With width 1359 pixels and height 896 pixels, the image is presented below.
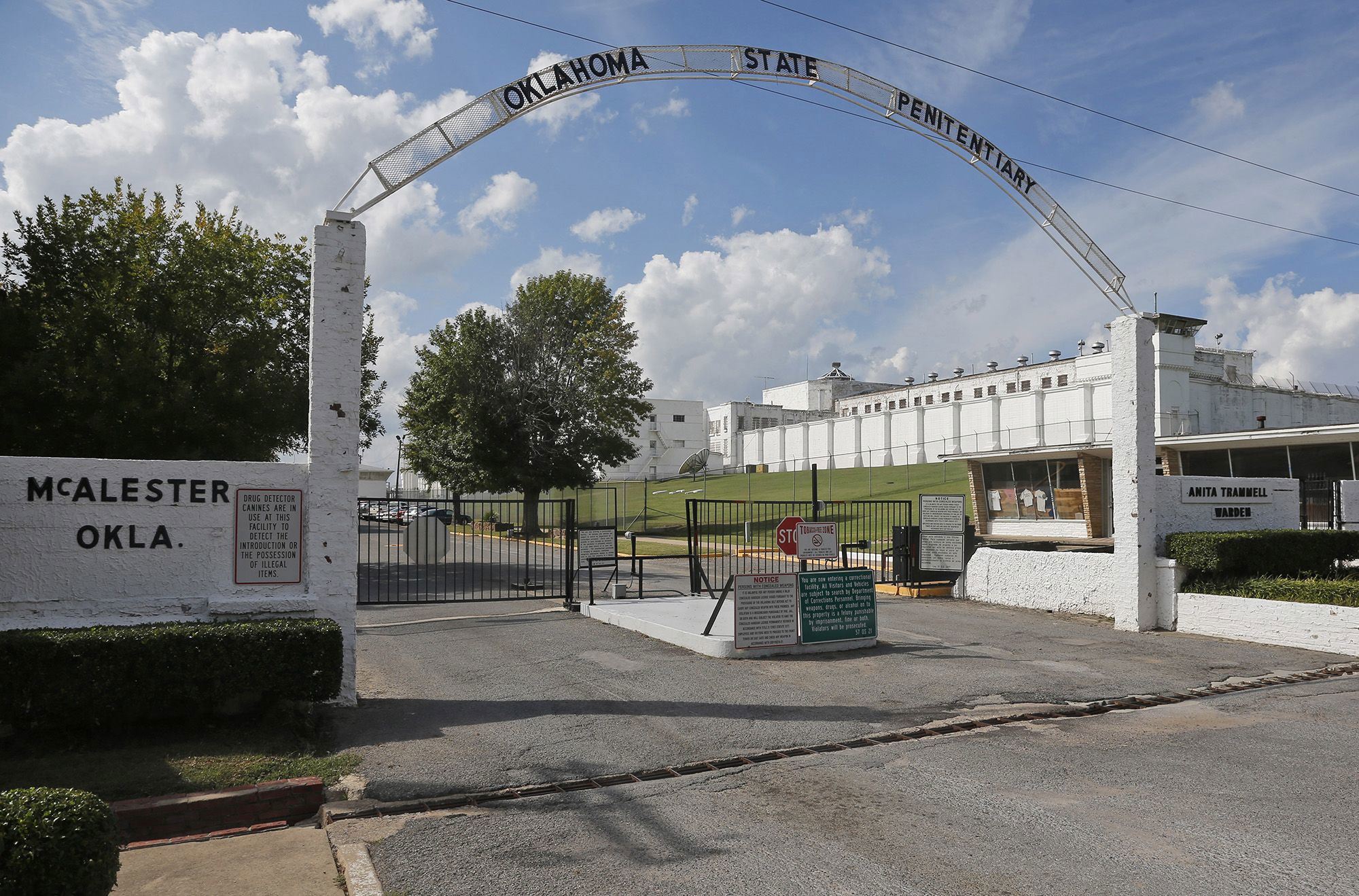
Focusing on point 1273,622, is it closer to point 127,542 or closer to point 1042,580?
point 1042,580

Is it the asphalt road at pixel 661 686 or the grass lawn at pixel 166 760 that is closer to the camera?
the grass lawn at pixel 166 760

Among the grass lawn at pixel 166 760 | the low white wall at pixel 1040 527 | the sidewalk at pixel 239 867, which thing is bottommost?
the sidewalk at pixel 239 867

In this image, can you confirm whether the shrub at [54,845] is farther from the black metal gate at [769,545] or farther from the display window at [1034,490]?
the display window at [1034,490]

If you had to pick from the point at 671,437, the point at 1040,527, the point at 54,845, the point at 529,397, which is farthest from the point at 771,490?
the point at 54,845

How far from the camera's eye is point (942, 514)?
1867 cm

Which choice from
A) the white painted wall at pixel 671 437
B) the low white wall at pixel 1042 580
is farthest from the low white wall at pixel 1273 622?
the white painted wall at pixel 671 437

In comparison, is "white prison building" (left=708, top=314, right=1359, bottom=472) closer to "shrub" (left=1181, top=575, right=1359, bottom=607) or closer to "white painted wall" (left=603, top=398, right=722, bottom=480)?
"white painted wall" (left=603, top=398, right=722, bottom=480)

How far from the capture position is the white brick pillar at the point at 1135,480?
14.2m

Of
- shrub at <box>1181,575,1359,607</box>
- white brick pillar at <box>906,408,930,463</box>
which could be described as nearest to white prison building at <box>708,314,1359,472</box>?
white brick pillar at <box>906,408,930,463</box>

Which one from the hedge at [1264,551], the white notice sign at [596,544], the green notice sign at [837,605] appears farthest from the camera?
the white notice sign at [596,544]

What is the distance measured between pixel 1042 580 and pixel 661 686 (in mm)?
9788

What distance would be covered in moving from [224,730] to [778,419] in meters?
91.6

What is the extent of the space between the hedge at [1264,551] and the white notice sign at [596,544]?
368 inches

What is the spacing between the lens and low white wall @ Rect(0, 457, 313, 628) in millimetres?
7715
